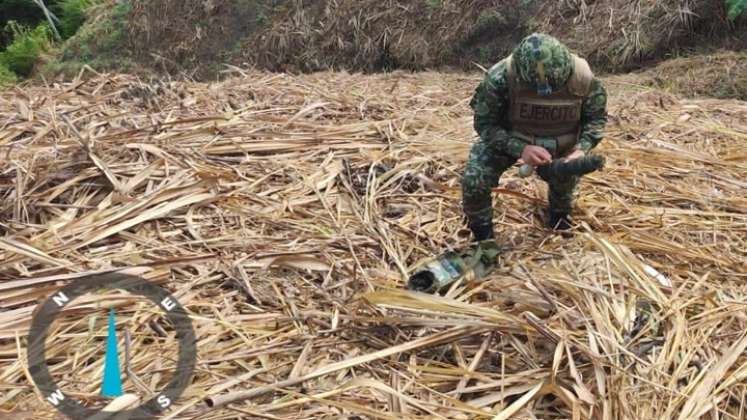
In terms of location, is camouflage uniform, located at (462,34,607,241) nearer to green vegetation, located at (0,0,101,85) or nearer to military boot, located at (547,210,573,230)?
military boot, located at (547,210,573,230)

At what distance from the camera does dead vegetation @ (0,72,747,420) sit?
197 cm

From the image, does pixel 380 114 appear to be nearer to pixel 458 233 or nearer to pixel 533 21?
pixel 458 233

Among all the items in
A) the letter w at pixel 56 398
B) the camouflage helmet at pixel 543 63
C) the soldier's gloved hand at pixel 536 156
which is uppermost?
the camouflage helmet at pixel 543 63

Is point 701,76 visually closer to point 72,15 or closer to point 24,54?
point 24,54

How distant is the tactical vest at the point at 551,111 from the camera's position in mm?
2605

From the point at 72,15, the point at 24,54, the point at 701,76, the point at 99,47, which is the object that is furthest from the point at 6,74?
the point at 701,76

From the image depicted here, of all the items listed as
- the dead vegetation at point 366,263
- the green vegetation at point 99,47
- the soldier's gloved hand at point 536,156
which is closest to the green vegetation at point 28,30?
the green vegetation at point 99,47

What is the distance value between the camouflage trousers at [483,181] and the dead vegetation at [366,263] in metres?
0.18

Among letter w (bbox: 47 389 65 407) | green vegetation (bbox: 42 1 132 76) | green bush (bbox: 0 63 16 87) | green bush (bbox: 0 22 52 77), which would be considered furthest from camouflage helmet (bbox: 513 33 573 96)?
green bush (bbox: 0 22 52 77)

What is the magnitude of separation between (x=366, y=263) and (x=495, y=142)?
2.39 ft

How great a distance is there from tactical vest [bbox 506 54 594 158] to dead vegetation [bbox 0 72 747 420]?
42 centimetres

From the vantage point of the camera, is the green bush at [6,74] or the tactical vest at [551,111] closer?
the tactical vest at [551,111]

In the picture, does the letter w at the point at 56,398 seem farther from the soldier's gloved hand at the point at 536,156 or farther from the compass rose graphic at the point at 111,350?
the soldier's gloved hand at the point at 536,156

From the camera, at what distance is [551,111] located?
2643mm
